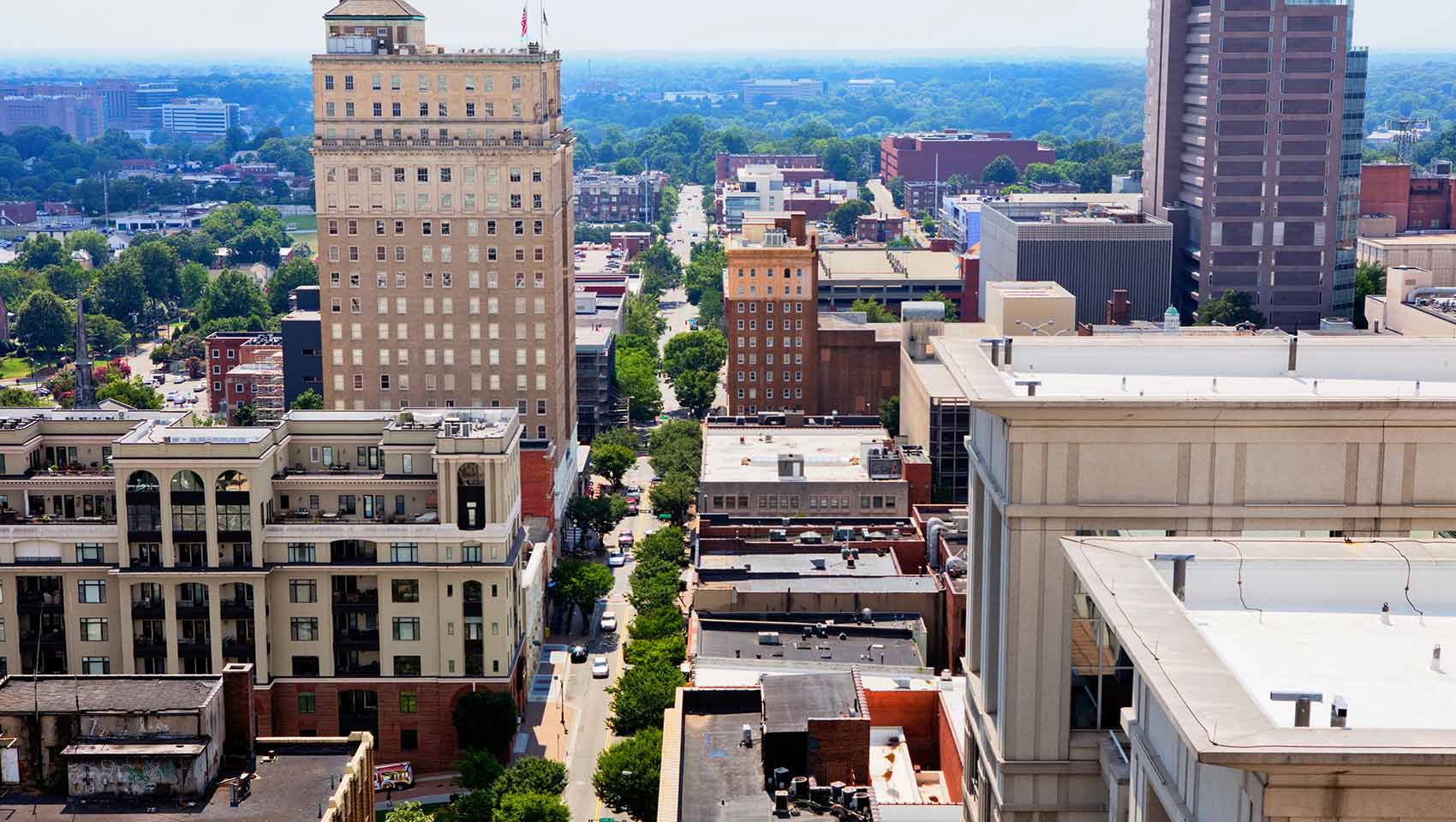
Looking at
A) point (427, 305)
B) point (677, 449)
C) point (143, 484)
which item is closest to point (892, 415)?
point (677, 449)

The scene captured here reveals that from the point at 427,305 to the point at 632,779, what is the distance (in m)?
60.2

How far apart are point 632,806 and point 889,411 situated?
105690mm

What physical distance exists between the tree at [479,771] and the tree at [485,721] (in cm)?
509

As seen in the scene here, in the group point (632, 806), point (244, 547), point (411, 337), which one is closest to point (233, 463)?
point (244, 547)

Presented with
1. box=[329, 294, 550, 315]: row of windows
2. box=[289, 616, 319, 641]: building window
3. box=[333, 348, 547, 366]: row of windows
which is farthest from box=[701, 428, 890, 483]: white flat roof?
box=[289, 616, 319, 641]: building window

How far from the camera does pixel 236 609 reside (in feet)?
333

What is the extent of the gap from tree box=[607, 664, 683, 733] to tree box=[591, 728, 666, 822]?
7.06m

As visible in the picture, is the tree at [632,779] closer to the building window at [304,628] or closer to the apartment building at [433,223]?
the building window at [304,628]

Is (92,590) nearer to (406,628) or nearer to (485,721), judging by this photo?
(406,628)

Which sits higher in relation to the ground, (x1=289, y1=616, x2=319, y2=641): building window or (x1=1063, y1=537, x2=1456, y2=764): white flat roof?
(x1=1063, y1=537, x2=1456, y2=764): white flat roof

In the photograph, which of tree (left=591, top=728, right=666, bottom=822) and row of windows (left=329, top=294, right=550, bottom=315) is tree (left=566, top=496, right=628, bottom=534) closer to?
row of windows (left=329, top=294, right=550, bottom=315)

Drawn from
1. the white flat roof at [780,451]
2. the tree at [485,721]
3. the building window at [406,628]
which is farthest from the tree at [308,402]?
the tree at [485,721]

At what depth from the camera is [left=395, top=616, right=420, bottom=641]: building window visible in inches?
4082

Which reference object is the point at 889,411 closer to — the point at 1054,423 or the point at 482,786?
the point at 482,786
